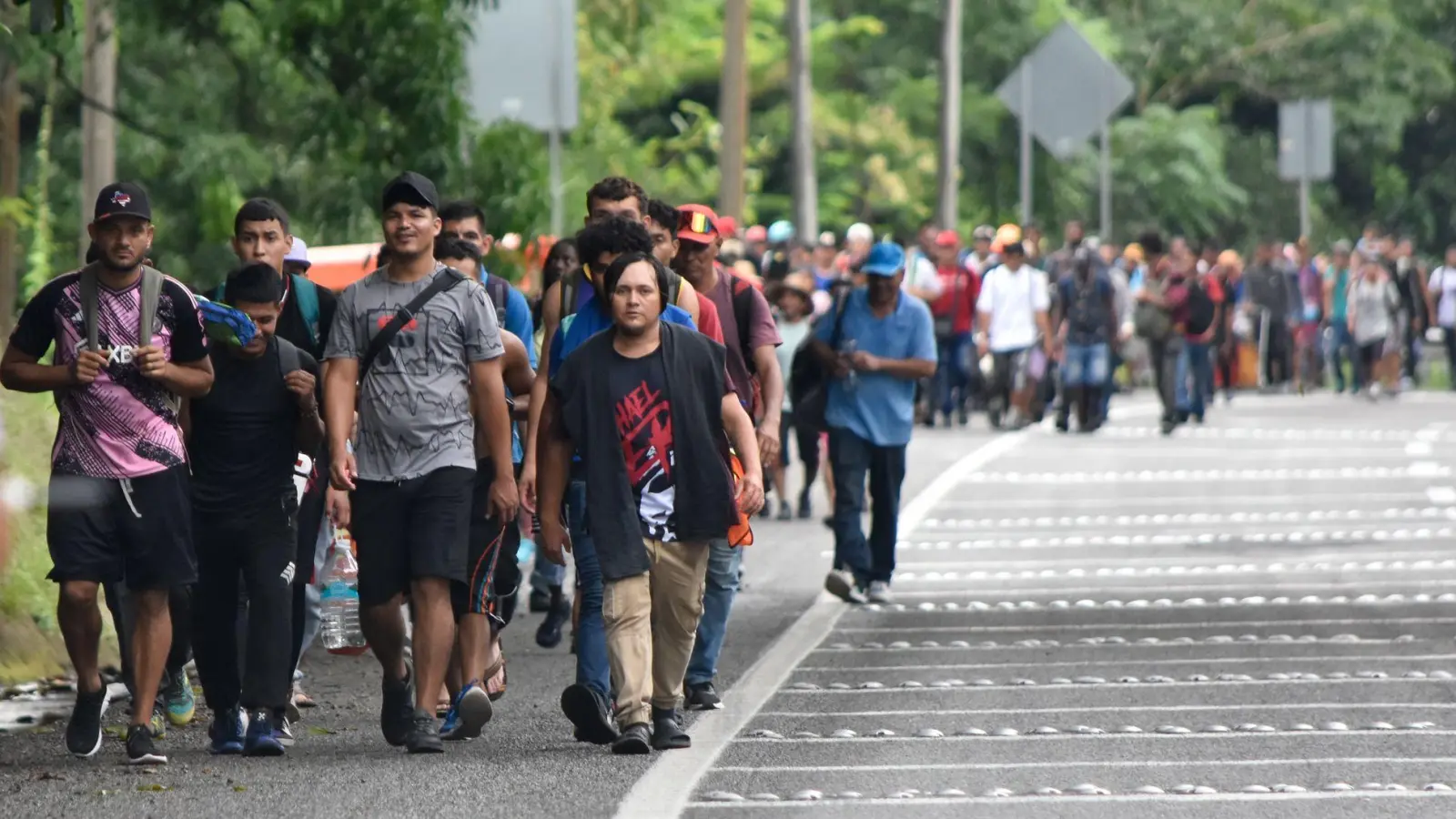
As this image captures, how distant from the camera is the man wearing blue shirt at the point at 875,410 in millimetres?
14727

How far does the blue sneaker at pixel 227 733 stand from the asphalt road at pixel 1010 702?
0.15m

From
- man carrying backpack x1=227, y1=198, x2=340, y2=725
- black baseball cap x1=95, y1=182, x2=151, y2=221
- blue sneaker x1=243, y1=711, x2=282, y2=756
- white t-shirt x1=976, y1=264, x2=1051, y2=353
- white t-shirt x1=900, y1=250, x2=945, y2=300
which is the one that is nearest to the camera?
black baseball cap x1=95, y1=182, x2=151, y2=221

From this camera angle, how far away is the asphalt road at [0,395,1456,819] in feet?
28.7

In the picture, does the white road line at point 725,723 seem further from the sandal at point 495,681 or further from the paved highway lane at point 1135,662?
the sandal at point 495,681

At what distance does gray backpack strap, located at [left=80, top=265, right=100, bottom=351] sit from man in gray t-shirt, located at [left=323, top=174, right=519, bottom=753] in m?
0.73

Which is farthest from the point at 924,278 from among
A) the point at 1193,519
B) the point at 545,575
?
the point at 545,575

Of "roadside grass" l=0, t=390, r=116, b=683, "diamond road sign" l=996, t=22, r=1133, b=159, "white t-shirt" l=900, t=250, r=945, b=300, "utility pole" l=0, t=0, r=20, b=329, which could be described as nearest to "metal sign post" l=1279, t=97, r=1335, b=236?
"diamond road sign" l=996, t=22, r=1133, b=159

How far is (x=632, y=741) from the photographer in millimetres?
9602

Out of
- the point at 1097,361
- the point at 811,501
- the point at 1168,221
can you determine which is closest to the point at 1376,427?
the point at 1097,361

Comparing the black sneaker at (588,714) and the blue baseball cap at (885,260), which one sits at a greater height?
the blue baseball cap at (885,260)

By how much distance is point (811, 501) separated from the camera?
2139 cm

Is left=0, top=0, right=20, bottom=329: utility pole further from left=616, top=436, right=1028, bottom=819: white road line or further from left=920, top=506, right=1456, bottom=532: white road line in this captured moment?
left=616, top=436, right=1028, bottom=819: white road line

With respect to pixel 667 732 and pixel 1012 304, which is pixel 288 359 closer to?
pixel 667 732

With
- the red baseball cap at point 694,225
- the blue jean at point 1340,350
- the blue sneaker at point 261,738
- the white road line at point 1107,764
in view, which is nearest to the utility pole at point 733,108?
the blue jean at point 1340,350
